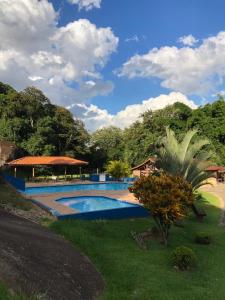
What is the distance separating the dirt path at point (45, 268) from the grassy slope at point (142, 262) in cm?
52

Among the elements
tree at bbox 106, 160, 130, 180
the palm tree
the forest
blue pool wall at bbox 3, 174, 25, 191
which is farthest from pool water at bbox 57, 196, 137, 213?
the forest

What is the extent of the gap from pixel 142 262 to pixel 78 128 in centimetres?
4392

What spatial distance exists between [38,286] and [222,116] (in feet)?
175

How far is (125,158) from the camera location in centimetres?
5353

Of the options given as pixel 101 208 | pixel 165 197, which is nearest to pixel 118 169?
pixel 101 208

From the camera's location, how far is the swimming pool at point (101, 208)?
15.5 m

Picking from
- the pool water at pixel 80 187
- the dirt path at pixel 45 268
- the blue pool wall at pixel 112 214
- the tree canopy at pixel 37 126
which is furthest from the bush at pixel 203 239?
the tree canopy at pixel 37 126

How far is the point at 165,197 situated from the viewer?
12.6 metres

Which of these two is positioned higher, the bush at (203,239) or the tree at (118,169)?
the tree at (118,169)

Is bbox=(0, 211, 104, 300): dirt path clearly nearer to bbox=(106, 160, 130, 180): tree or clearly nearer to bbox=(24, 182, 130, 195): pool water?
bbox=(24, 182, 130, 195): pool water

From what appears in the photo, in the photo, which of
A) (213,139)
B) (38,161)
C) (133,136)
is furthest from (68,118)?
(213,139)

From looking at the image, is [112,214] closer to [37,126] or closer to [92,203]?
[92,203]

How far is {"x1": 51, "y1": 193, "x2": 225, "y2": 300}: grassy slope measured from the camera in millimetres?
8317

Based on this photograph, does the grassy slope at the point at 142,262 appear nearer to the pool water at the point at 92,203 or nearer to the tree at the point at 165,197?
the tree at the point at 165,197
